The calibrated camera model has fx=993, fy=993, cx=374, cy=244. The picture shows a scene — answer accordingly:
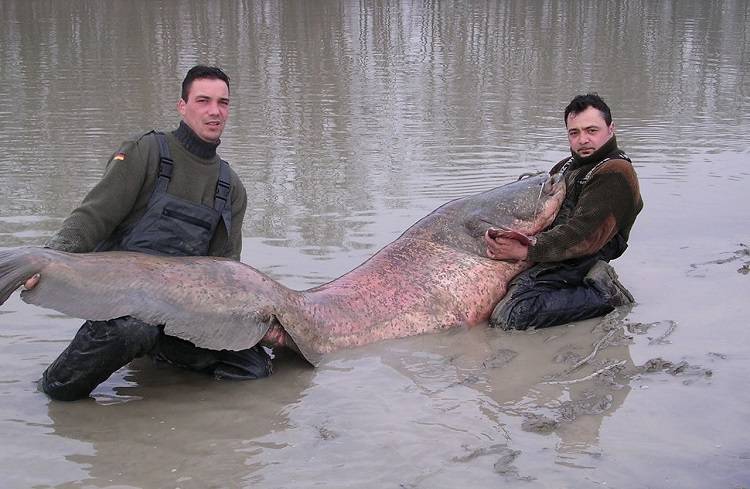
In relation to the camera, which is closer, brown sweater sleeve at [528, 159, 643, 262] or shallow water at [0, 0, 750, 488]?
shallow water at [0, 0, 750, 488]

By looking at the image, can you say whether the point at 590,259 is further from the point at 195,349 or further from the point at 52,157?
the point at 52,157

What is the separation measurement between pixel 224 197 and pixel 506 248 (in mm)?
1783

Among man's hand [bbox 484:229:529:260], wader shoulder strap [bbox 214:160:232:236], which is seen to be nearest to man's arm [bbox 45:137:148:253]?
wader shoulder strap [bbox 214:160:232:236]

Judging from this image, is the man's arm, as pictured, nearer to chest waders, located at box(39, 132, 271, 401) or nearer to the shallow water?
chest waders, located at box(39, 132, 271, 401)

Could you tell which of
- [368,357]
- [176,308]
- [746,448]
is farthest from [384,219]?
[746,448]

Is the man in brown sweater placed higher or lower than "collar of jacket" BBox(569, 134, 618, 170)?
lower

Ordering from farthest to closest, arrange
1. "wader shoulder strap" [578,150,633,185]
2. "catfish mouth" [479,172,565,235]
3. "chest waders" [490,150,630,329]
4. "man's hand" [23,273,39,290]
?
"catfish mouth" [479,172,565,235] → "wader shoulder strap" [578,150,633,185] → "chest waders" [490,150,630,329] → "man's hand" [23,273,39,290]

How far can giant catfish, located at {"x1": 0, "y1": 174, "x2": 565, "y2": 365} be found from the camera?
437cm

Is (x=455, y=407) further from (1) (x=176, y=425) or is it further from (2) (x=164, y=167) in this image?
(2) (x=164, y=167)

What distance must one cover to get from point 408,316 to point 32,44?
1356 cm

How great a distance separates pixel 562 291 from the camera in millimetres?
5891

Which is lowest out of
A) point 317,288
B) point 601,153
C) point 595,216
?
point 317,288

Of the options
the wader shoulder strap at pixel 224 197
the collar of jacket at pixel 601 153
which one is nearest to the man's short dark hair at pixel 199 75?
the wader shoulder strap at pixel 224 197

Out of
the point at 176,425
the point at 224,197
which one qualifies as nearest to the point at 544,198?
the point at 224,197
